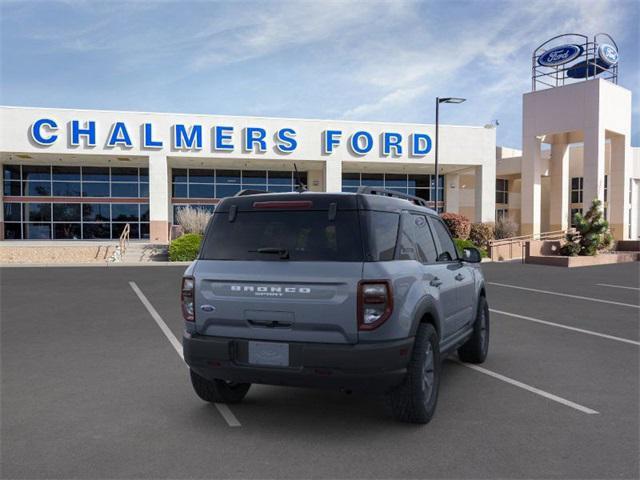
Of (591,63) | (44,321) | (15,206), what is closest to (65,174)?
(15,206)

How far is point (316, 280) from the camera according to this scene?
162 inches

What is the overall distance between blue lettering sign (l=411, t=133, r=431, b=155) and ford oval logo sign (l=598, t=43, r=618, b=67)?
11001 mm

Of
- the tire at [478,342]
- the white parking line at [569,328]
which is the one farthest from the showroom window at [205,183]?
the tire at [478,342]

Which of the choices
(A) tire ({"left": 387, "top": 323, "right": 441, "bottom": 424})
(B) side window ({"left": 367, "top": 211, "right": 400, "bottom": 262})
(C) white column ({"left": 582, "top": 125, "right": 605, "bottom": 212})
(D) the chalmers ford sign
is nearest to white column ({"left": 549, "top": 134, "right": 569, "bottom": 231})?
(C) white column ({"left": 582, "top": 125, "right": 605, "bottom": 212})

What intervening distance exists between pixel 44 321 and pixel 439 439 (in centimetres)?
774

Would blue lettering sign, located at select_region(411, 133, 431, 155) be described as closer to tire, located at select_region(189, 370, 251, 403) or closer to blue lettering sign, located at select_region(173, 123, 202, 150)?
blue lettering sign, located at select_region(173, 123, 202, 150)

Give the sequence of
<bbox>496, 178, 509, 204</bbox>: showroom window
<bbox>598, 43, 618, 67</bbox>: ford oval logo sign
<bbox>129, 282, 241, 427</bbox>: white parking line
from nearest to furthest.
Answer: <bbox>129, 282, 241, 427</bbox>: white parking line < <bbox>598, 43, 618, 67</bbox>: ford oval logo sign < <bbox>496, 178, 509, 204</bbox>: showroom window

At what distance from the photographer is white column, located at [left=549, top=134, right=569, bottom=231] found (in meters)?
34.6

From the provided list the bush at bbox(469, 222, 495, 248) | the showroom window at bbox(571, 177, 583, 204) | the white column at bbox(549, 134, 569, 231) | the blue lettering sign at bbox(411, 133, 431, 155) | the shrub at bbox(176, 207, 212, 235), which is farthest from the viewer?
the showroom window at bbox(571, 177, 583, 204)

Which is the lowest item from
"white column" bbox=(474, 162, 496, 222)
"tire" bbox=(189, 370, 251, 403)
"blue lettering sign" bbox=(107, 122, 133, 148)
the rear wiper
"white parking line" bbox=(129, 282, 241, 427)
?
"white parking line" bbox=(129, 282, 241, 427)

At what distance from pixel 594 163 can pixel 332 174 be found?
15.0 meters

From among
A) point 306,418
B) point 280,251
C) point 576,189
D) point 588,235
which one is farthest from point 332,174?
point 280,251

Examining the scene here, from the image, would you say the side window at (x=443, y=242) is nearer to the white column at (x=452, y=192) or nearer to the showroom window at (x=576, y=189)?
the white column at (x=452, y=192)

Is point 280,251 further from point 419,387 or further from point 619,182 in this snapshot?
point 619,182
